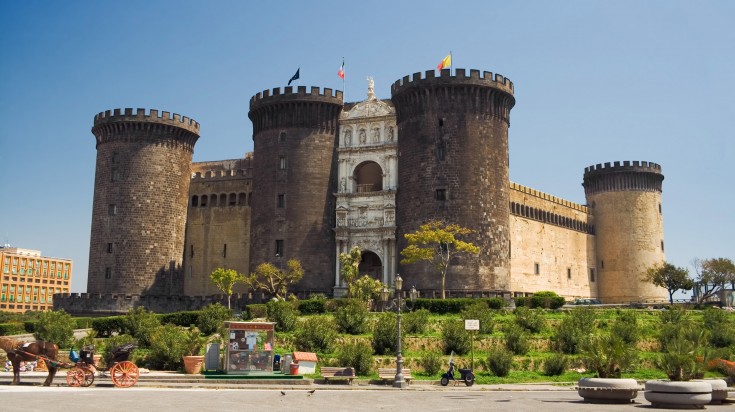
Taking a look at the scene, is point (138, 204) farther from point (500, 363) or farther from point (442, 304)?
point (500, 363)

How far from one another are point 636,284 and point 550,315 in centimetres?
3360

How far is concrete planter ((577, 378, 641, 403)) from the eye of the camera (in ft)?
68.1

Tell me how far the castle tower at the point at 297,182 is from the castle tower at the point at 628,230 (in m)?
31.7

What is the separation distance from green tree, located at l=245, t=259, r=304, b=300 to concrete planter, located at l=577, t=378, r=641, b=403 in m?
35.4

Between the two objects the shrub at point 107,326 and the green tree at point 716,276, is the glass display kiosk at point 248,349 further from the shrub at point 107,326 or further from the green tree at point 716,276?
the green tree at point 716,276

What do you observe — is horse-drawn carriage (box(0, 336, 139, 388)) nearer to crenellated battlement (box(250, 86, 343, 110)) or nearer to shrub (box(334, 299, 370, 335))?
shrub (box(334, 299, 370, 335))

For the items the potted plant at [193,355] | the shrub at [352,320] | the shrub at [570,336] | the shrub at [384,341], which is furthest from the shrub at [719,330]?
the potted plant at [193,355]

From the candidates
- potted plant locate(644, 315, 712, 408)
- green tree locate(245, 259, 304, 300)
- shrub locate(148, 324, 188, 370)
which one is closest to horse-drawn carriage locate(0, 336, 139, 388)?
shrub locate(148, 324, 188, 370)

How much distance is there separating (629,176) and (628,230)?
5378 mm

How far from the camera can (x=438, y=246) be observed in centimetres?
5306

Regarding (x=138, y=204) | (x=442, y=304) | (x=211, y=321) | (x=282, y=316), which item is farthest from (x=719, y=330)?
(x=138, y=204)

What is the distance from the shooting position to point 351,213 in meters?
58.5

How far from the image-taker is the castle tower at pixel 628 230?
7469 centimetres

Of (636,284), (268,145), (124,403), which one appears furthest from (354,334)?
(636,284)
